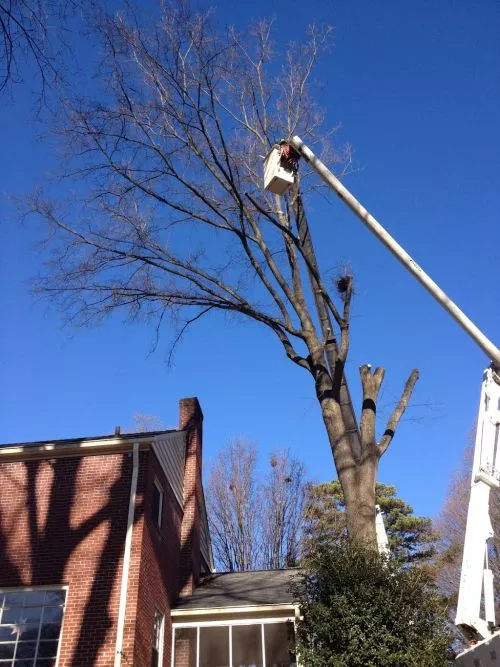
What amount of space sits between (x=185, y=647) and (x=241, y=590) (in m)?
1.83

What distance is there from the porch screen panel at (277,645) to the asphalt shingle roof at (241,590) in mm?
512

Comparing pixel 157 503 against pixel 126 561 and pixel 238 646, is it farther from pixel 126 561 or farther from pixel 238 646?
pixel 238 646

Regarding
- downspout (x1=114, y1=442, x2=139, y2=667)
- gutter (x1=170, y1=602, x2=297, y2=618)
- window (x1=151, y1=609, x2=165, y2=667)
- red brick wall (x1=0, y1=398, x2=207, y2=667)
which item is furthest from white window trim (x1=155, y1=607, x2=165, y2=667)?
downspout (x1=114, y1=442, x2=139, y2=667)

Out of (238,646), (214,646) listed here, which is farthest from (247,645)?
(214,646)

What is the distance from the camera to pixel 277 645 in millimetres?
12281

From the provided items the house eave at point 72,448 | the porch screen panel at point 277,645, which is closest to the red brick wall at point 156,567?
the house eave at point 72,448

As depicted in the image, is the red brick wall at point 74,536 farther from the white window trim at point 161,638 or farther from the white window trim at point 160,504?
the white window trim at point 161,638

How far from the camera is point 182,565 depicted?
15.1 m

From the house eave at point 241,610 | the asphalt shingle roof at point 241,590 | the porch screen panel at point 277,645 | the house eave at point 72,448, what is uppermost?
the house eave at point 72,448

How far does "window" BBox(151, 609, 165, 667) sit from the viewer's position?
11804 millimetres

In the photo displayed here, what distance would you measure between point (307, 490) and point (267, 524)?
2.85 meters

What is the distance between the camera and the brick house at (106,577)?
1076 cm

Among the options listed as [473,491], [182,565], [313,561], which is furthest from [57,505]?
[473,491]

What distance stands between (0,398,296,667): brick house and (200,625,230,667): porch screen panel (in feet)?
0.07
